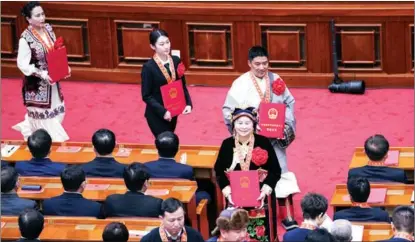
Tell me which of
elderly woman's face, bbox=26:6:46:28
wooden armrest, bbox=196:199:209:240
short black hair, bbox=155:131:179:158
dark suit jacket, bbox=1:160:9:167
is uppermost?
elderly woman's face, bbox=26:6:46:28

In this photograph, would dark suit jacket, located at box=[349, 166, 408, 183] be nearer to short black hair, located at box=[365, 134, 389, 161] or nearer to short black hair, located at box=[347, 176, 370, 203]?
short black hair, located at box=[365, 134, 389, 161]

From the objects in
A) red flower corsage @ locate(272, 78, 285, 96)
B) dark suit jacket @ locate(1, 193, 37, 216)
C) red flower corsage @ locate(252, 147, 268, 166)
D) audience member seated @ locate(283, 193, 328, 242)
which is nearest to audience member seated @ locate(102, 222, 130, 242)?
audience member seated @ locate(283, 193, 328, 242)

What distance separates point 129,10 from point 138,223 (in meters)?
6.23

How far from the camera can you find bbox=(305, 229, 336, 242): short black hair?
8.87 meters

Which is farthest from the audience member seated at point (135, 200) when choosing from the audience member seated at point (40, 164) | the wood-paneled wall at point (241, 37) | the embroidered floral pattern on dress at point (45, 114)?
the wood-paneled wall at point (241, 37)

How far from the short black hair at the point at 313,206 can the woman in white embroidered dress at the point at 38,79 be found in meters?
4.39

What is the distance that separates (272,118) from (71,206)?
6.77 ft

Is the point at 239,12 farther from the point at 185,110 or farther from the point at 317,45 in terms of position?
the point at 185,110

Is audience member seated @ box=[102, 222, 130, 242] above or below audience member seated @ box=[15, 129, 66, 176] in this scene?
below

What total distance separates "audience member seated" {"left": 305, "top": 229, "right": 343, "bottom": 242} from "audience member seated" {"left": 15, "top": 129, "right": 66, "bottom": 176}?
3.02 meters

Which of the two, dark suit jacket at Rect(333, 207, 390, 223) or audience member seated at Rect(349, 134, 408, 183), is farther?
audience member seated at Rect(349, 134, 408, 183)

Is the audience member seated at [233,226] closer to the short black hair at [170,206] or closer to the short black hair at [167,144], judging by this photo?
the short black hair at [170,206]

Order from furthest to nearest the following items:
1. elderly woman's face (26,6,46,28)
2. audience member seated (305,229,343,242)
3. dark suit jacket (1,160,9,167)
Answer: elderly woman's face (26,6,46,28), dark suit jacket (1,160,9,167), audience member seated (305,229,343,242)

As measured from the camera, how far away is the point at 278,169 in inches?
414
